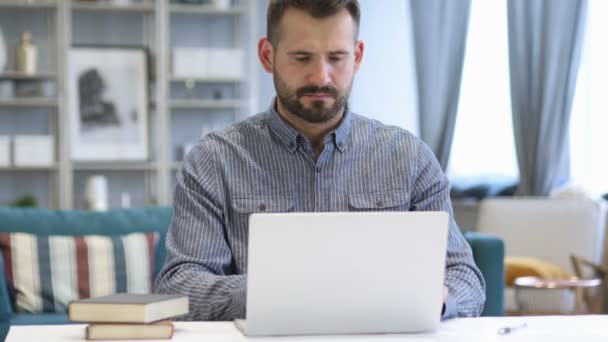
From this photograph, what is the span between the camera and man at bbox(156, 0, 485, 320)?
2.26 metres

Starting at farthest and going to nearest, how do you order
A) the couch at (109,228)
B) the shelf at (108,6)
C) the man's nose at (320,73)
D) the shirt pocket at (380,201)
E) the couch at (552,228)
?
the shelf at (108,6) < the couch at (552,228) < the couch at (109,228) < the shirt pocket at (380,201) < the man's nose at (320,73)

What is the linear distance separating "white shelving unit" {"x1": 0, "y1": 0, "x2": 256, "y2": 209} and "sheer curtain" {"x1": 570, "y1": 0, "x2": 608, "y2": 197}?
215 cm

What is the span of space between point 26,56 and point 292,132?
4803 mm

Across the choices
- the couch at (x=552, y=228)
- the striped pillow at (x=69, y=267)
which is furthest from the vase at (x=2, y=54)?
the couch at (x=552, y=228)

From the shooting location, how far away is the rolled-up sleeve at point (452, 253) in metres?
2.15

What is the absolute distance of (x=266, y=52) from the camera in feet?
7.99

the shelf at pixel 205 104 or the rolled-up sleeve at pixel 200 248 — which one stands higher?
the shelf at pixel 205 104

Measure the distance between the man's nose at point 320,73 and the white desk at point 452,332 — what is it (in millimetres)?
577

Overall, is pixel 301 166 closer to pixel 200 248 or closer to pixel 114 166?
pixel 200 248

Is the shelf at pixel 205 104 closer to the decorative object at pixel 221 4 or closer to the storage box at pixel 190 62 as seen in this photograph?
the storage box at pixel 190 62

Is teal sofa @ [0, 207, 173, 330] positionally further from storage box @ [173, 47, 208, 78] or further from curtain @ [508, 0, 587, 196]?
curtain @ [508, 0, 587, 196]

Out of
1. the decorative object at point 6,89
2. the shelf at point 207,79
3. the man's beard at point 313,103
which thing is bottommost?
the decorative object at point 6,89

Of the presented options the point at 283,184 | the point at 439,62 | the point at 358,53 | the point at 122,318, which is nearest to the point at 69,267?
the point at 283,184

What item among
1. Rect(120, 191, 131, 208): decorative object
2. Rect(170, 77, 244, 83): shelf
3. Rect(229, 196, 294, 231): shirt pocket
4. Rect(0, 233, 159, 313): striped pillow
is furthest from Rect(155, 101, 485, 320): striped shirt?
Rect(120, 191, 131, 208): decorative object
